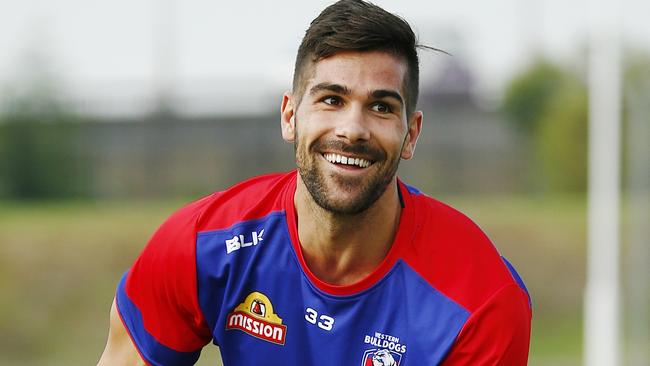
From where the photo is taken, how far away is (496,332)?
147 inches

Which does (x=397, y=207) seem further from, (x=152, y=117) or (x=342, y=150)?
(x=152, y=117)

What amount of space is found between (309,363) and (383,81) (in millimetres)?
978

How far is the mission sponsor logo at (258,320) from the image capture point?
12.9 ft

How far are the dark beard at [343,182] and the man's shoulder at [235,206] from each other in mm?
335

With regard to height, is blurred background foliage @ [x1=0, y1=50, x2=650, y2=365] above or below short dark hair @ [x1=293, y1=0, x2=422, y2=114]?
below

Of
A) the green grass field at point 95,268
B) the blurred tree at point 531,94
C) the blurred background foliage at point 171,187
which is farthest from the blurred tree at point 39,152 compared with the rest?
the blurred tree at point 531,94

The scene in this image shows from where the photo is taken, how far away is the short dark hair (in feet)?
12.1

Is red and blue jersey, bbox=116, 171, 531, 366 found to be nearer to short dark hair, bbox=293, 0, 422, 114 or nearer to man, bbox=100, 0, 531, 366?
man, bbox=100, 0, 531, 366

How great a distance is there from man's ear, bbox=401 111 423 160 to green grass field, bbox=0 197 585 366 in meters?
12.9

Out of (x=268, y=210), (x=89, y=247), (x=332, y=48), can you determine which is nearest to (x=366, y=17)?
(x=332, y=48)

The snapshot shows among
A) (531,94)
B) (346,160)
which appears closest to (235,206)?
(346,160)

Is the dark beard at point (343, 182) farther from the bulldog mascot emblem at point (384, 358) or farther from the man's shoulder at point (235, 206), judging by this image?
the bulldog mascot emblem at point (384, 358)

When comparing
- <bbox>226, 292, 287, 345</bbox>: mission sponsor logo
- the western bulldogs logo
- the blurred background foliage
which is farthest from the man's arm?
the blurred background foliage

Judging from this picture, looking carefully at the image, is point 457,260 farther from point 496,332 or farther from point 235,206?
point 235,206
